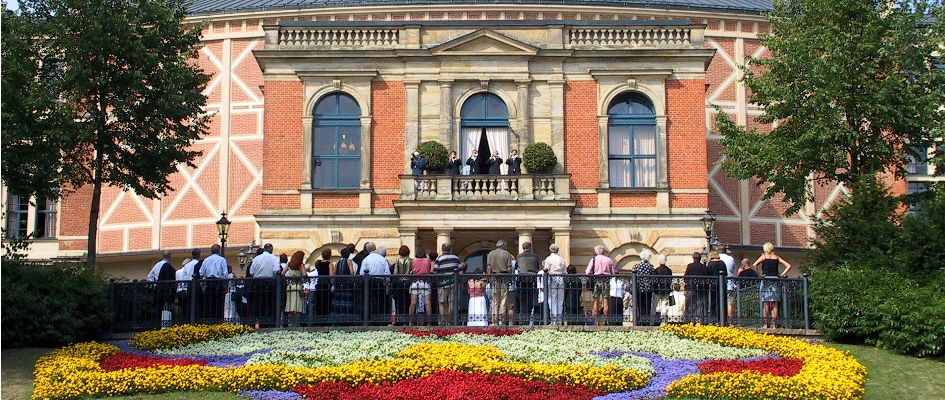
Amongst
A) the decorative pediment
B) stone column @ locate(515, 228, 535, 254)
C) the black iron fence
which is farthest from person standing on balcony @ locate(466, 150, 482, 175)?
the black iron fence

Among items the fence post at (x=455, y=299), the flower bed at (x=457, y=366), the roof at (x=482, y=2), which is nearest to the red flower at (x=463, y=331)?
the flower bed at (x=457, y=366)

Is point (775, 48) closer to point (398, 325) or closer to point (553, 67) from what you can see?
point (553, 67)

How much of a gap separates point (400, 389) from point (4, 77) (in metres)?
15.1

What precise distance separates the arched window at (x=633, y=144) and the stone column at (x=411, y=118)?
215 inches

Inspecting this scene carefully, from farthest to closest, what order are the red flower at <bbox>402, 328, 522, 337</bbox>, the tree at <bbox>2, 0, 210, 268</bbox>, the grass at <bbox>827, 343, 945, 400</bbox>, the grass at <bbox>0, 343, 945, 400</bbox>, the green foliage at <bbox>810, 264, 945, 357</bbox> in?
the tree at <bbox>2, 0, 210, 268</bbox>, the red flower at <bbox>402, 328, 522, 337</bbox>, the green foliage at <bbox>810, 264, 945, 357</bbox>, the grass at <bbox>827, 343, 945, 400</bbox>, the grass at <bbox>0, 343, 945, 400</bbox>

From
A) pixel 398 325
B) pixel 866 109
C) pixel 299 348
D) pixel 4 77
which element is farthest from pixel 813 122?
pixel 4 77

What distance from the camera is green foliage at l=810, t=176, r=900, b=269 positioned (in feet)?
79.5

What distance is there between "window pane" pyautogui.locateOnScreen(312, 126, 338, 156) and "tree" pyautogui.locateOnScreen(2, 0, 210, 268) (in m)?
3.66

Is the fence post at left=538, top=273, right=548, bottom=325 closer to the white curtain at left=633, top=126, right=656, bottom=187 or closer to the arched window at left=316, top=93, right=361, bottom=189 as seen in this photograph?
the white curtain at left=633, top=126, right=656, bottom=187

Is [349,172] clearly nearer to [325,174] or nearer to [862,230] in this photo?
[325,174]

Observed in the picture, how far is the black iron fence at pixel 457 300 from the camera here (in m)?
23.3

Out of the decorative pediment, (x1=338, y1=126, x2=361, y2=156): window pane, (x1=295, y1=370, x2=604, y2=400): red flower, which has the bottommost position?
(x1=295, y1=370, x2=604, y2=400): red flower

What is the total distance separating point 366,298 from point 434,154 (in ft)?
32.5

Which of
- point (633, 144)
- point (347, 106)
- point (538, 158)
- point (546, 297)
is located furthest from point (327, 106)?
point (546, 297)
